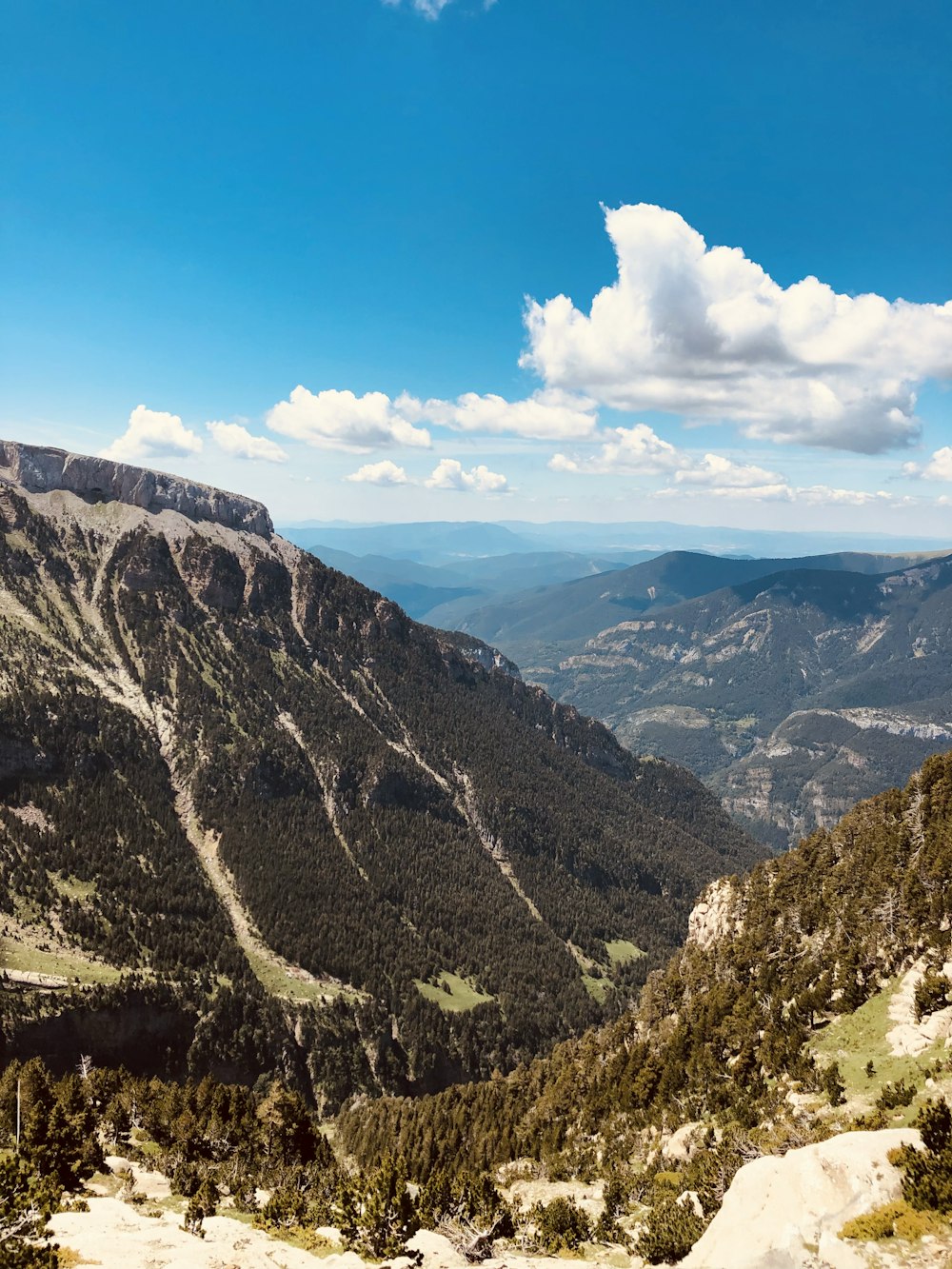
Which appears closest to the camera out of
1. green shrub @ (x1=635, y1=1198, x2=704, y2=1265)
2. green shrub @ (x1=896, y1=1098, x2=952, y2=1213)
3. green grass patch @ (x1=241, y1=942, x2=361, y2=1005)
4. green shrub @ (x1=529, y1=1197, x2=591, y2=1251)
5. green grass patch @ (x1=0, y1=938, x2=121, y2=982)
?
green shrub @ (x1=896, y1=1098, x2=952, y2=1213)

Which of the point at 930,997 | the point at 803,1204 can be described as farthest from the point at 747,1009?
the point at 803,1204

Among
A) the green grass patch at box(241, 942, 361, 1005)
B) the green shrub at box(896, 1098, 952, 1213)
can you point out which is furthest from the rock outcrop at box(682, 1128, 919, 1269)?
the green grass patch at box(241, 942, 361, 1005)

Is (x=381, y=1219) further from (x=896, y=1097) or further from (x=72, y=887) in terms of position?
(x=72, y=887)

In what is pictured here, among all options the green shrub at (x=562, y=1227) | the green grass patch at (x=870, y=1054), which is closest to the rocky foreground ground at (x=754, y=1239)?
the green shrub at (x=562, y=1227)

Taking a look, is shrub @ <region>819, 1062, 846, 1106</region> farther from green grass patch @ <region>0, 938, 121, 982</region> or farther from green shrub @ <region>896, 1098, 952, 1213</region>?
green grass patch @ <region>0, 938, 121, 982</region>

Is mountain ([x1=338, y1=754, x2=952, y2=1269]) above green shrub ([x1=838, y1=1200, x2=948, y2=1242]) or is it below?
below

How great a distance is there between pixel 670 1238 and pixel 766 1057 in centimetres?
3499

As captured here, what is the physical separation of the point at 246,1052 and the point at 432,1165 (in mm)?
95222

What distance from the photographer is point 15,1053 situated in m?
130

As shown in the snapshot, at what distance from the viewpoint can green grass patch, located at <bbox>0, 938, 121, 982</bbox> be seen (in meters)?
146

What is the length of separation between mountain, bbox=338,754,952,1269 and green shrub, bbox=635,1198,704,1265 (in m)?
0.13

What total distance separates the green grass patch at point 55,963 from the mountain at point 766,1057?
248 ft

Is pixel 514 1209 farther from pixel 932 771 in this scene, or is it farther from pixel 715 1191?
pixel 932 771

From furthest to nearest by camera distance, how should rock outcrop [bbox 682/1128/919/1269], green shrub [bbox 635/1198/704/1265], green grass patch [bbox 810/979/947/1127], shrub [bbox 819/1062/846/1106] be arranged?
shrub [bbox 819/1062/846/1106] → green grass patch [bbox 810/979/947/1127] → green shrub [bbox 635/1198/704/1265] → rock outcrop [bbox 682/1128/919/1269]
